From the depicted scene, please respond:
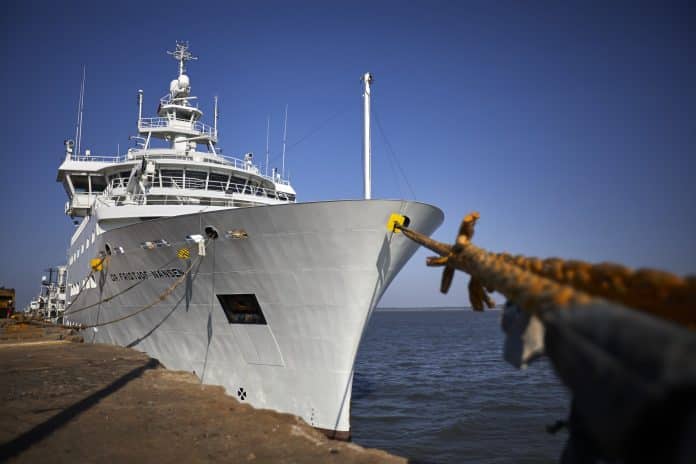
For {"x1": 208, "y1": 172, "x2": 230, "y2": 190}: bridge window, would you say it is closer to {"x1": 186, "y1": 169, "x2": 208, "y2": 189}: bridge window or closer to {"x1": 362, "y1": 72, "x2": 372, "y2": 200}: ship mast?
{"x1": 186, "y1": 169, "x2": 208, "y2": 189}: bridge window

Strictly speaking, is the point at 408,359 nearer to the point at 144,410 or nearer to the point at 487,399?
the point at 487,399

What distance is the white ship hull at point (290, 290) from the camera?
7.88 metres

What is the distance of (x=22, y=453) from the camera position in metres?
5.47

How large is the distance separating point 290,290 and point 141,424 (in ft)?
10.8

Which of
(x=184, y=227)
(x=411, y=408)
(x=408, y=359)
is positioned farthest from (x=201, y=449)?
(x=408, y=359)

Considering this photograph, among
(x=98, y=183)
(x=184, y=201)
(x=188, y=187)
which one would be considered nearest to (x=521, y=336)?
(x=184, y=201)

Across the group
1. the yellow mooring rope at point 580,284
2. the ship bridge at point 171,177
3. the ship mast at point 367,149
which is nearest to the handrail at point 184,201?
the ship bridge at point 171,177

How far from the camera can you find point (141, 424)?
6.90 m

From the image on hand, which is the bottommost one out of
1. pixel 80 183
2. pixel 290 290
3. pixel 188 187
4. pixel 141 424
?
pixel 141 424

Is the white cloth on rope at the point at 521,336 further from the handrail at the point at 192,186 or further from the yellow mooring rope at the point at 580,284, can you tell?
the handrail at the point at 192,186

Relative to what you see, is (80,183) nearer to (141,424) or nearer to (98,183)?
(98,183)

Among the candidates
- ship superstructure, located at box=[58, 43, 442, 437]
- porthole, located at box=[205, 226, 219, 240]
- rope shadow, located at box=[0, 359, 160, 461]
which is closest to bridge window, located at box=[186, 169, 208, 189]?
ship superstructure, located at box=[58, 43, 442, 437]

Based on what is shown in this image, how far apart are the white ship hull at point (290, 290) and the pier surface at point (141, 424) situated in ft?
1.83

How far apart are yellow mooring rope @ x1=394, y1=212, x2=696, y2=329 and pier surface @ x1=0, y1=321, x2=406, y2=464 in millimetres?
4048
